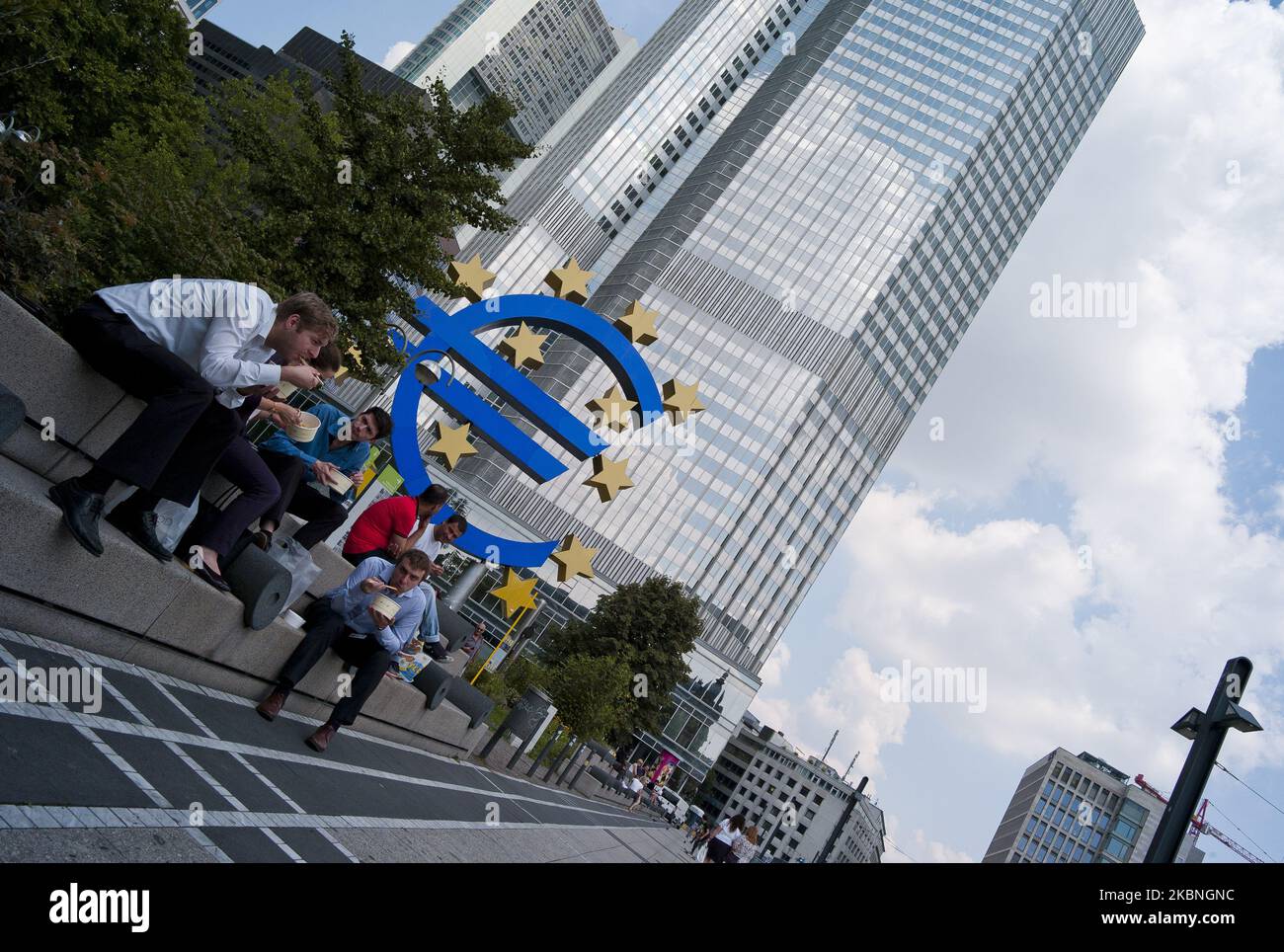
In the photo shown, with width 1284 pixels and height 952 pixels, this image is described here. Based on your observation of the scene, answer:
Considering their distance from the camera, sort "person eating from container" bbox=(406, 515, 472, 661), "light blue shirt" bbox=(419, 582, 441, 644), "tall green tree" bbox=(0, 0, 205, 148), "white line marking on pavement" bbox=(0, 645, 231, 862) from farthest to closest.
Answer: "tall green tree" bbox=(0, 0, 205, 148), "person eating from container" bbox=(406, 515, 472, 661), "light blue shirt" bbox=(419, 582, 441, 644), "white line marking on pavement" bbox=(0, 645, 231, 862)

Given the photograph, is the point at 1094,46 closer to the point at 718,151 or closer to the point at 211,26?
the point at 718,151

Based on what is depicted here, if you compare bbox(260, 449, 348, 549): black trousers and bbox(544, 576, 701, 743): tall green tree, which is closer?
bbox(260, 449, 348, 549): black trousers

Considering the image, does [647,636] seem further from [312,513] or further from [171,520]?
[171,520]

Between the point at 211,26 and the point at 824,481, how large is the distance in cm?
8068

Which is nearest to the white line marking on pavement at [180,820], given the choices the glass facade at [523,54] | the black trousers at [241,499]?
the black trousers at [241,499]

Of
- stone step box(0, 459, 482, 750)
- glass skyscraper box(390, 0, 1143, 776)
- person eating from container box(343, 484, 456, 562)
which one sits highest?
glass skyscraper box(390, 0, 1143, 776)

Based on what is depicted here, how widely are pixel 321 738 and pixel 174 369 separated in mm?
2685

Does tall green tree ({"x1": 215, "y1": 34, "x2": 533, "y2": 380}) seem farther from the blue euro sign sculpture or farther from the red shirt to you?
the red shirt

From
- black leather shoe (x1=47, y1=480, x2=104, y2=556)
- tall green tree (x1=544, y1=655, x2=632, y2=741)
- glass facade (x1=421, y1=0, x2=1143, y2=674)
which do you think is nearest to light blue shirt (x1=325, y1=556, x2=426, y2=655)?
black leather shoe (x1=47, y1=480, x2=104, y2=556)

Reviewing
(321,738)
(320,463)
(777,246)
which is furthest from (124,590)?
(777,246)

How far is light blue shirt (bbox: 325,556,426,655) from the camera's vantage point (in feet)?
19.5

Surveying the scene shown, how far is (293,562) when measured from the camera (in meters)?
5.53
